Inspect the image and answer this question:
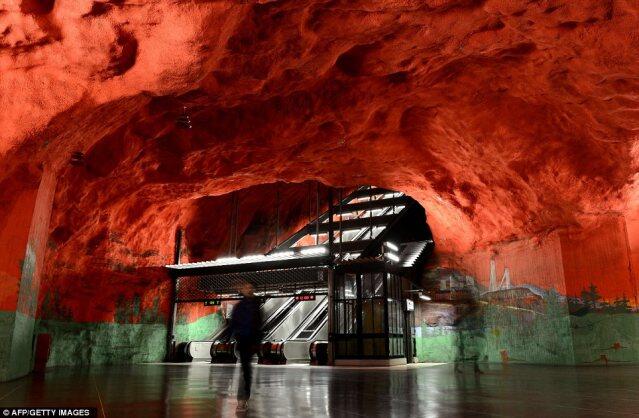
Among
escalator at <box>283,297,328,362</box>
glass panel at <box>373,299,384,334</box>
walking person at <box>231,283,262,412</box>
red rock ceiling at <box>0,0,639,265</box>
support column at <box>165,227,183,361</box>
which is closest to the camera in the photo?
walking person at <box>231,283,262,412</box>

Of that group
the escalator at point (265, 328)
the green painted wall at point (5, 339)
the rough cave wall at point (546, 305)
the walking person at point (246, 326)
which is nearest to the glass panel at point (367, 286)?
the rough cave wall at point (546, 305)

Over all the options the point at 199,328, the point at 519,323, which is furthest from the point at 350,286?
the point at 199,328

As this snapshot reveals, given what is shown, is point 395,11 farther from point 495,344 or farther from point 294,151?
point 495,344

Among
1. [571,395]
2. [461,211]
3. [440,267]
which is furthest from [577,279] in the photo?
[571,395]

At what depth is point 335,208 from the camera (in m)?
22.9

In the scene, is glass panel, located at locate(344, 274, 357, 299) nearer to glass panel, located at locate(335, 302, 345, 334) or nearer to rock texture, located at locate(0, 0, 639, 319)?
glass panel, located at locate(335, 302, 345, 334)

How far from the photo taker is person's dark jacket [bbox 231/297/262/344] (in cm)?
533

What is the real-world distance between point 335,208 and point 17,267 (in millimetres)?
16177

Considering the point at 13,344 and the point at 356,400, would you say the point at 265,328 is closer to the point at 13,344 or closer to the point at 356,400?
the point at 13,344

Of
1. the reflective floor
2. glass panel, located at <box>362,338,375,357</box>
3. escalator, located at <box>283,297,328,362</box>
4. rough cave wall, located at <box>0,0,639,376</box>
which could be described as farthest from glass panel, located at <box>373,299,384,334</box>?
the reflective floor

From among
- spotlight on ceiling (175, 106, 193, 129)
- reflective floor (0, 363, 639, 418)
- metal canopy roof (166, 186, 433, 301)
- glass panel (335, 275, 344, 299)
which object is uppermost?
spotlight on ceiling (175, 106, 193, 129)

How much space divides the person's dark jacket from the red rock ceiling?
147 inches

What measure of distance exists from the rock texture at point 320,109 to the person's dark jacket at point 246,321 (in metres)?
3.74

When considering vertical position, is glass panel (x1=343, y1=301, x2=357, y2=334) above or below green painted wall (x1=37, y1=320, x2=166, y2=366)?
above
